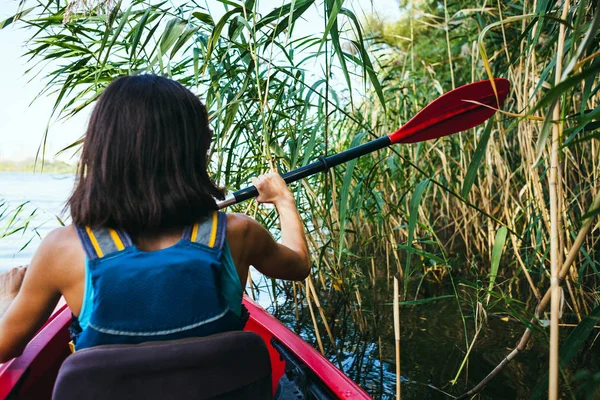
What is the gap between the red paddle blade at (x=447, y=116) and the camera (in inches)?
73.7

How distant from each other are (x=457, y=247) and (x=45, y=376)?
3.81m

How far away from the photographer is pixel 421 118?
1917mm

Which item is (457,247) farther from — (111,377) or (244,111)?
(111,377)

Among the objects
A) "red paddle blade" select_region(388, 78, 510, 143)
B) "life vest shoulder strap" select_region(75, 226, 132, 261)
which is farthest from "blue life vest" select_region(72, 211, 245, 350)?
"red paddle blade" select_region(388, 78, 510, 143)

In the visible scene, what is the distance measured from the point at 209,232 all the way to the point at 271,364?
1.34 feet

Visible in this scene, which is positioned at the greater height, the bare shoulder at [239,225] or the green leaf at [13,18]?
the green leaf at [13,18]

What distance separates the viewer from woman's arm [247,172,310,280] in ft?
3.59

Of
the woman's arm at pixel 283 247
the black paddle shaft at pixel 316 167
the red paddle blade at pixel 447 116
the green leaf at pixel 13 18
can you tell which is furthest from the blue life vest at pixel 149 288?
the green leaf at pixel 13 18

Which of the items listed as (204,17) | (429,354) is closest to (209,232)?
(204,17)

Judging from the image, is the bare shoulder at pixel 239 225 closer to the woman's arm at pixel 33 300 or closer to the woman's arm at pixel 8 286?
the woman's arm at pixel 33 300

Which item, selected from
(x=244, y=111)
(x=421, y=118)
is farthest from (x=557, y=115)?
(x=244, y=111)

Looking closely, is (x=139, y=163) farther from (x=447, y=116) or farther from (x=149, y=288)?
(x=447, y=116)

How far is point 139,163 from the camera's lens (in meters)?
0.97

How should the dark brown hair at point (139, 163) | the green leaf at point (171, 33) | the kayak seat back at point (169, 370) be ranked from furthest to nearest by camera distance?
1. the green leaf at point (171, 33)
2. the dark brown hair at point (139, 163)
3. the kayak seat back at point (169, 370)
